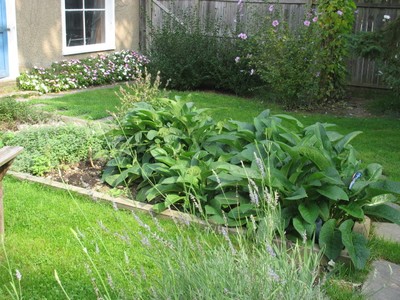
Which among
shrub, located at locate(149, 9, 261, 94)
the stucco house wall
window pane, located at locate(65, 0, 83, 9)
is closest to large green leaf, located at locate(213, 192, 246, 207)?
shrub, located at locate(149, 9, 261, 94)

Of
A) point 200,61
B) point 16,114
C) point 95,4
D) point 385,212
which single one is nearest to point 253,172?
point 385,212

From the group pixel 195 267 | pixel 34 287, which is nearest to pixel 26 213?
pixel 34 287

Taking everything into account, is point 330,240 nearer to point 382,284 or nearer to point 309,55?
point 382,284

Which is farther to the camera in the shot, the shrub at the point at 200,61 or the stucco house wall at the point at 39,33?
the shrub at the point at 200,61

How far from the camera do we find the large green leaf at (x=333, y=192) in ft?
11.2

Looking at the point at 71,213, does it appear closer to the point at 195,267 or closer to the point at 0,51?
the point at 195,267

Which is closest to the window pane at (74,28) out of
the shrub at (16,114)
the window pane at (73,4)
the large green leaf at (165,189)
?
the window pane at (73,4)

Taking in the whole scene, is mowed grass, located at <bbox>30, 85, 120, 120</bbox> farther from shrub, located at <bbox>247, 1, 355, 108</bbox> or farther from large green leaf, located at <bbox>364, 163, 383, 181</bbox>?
large green leaf, located at <bbox>364, 163, 383, 181</bbox>

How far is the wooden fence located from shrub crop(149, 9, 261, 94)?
2.67 feet

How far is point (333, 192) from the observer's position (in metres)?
3.46

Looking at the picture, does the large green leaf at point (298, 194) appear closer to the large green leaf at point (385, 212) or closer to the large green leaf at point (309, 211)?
the large green leaf at point (309, 211)

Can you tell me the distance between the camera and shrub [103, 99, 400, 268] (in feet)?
11.4


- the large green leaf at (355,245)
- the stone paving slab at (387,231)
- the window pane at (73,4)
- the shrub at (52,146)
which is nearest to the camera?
the large green leaf at (355,245)

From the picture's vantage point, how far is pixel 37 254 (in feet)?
11.0
